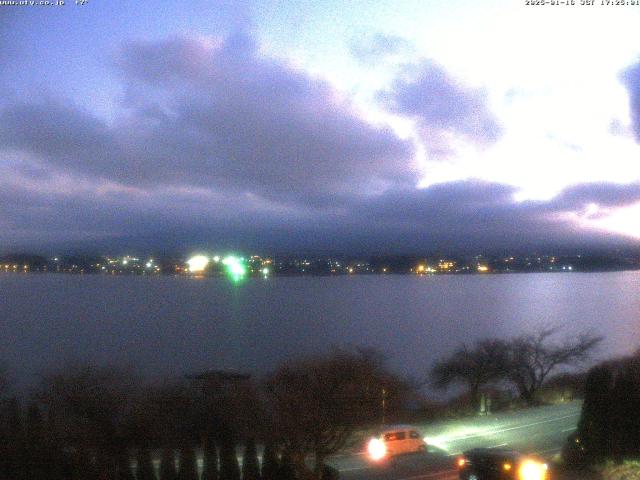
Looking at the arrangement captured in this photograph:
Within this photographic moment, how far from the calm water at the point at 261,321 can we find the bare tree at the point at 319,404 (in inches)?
396

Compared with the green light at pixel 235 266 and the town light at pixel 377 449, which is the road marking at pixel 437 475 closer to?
the town light at pixel 377 449

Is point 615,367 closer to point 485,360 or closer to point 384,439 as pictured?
point 384,439

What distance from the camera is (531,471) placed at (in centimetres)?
872

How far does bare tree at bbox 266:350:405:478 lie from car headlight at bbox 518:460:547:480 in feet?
10.2

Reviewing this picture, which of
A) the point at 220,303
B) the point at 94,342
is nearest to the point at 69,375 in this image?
the point at 94,342

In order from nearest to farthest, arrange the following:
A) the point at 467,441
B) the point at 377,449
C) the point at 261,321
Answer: the point at 377,449
the point at 467,441
the point at 261,321

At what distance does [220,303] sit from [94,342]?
19285mm

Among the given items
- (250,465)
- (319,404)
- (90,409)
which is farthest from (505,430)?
(90,409)

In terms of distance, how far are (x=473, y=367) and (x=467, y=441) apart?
1065cm

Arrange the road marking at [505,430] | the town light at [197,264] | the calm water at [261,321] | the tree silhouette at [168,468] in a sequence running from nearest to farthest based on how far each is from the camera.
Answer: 1. the tree silhouette at [168,468]
2. the road marking at [505,430]
3. the calm water at [261,321]
4. the town light at [197,264]

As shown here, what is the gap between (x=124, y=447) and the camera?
9648 mm

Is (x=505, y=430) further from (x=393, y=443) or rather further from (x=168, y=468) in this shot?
(x=168, y=468)

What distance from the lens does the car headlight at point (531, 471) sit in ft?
28.5

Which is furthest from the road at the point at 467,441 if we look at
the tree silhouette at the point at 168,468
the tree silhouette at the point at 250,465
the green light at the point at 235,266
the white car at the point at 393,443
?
the green light at the point at 235,266
